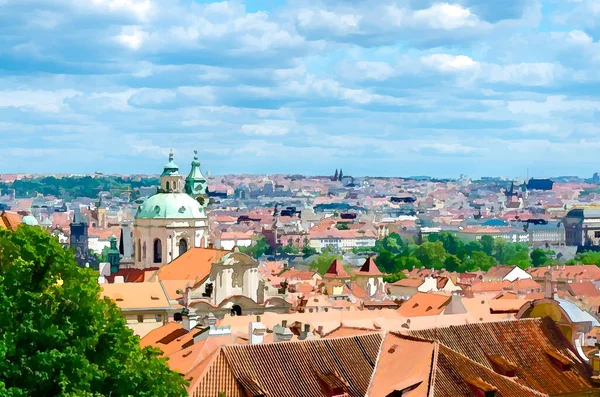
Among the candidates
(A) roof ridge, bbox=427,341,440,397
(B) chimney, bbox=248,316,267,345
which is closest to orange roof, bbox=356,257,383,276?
(B) chimney, bbox=248,316,267,345

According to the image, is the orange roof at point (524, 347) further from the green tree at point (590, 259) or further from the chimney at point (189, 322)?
the green tree at point (590, 259)

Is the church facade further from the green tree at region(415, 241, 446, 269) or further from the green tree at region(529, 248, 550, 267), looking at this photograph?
the green tree at region(529, 248, 550, 267)

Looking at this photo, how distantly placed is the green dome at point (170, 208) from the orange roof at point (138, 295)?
68.6 ft

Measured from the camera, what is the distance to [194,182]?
11556 centimetres

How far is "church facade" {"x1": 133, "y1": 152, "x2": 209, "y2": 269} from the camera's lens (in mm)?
85375

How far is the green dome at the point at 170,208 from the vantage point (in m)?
86.1

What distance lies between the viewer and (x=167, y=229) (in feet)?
280

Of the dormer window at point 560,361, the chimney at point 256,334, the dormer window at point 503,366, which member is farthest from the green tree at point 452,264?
the dormer window at point 503,366

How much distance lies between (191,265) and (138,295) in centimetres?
1120

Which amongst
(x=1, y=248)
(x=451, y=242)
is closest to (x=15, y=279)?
(x=1, y=248)

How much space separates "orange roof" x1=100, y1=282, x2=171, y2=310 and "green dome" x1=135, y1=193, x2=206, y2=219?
20915 millimetres

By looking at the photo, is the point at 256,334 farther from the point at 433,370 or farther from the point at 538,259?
the point at 538,259

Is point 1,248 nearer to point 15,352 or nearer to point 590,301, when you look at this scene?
point 15,352

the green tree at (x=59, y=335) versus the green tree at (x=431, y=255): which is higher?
the green tree at (x=59, y=335)
